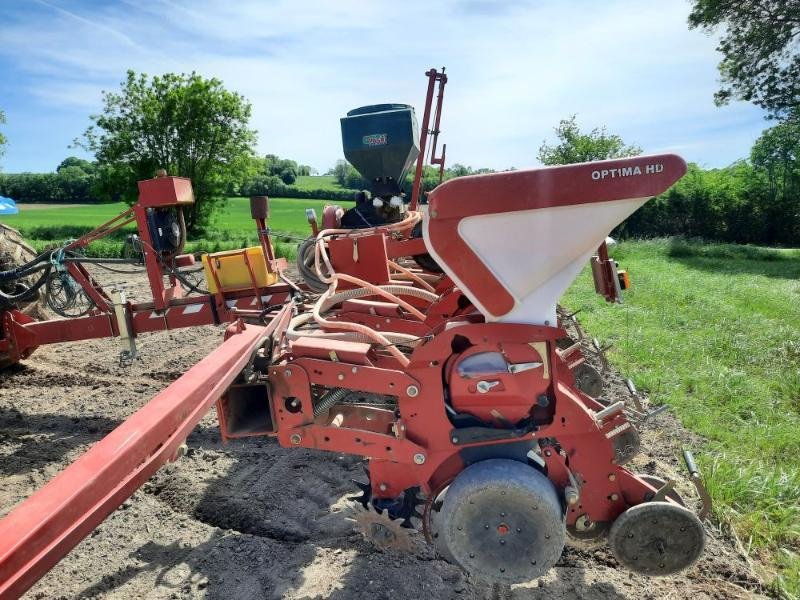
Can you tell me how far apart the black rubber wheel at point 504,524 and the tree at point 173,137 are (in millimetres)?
23013

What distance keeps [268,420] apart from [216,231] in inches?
914

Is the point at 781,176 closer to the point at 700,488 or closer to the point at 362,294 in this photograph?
the point at 362,294

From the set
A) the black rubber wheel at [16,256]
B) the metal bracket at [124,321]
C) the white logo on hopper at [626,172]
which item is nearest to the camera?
the white logo on hopper at [626,172]

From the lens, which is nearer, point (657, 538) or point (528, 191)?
point (528, 191)

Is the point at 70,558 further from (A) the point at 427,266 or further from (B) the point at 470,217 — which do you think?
(A) the point at 427,266

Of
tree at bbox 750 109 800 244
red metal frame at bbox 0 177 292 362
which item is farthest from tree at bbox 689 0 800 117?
red metal frame at bbox 0 177 292 362

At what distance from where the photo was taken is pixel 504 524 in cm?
227

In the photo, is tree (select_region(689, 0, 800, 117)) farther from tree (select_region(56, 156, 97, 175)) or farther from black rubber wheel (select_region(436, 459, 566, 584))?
tree (select_region(56, 156, 97, 175))

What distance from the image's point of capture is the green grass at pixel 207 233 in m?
18.6

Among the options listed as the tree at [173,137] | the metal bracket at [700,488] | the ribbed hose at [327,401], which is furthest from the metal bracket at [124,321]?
the tree at [173,137]

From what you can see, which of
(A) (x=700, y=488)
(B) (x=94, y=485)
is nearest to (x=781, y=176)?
(A) (x=700, y=488)

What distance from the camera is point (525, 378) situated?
2.43 m

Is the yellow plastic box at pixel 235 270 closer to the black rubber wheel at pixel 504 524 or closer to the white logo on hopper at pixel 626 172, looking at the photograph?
the black rubber wheel at pixel 504 524

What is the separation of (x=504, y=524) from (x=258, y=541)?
1.53 meters
